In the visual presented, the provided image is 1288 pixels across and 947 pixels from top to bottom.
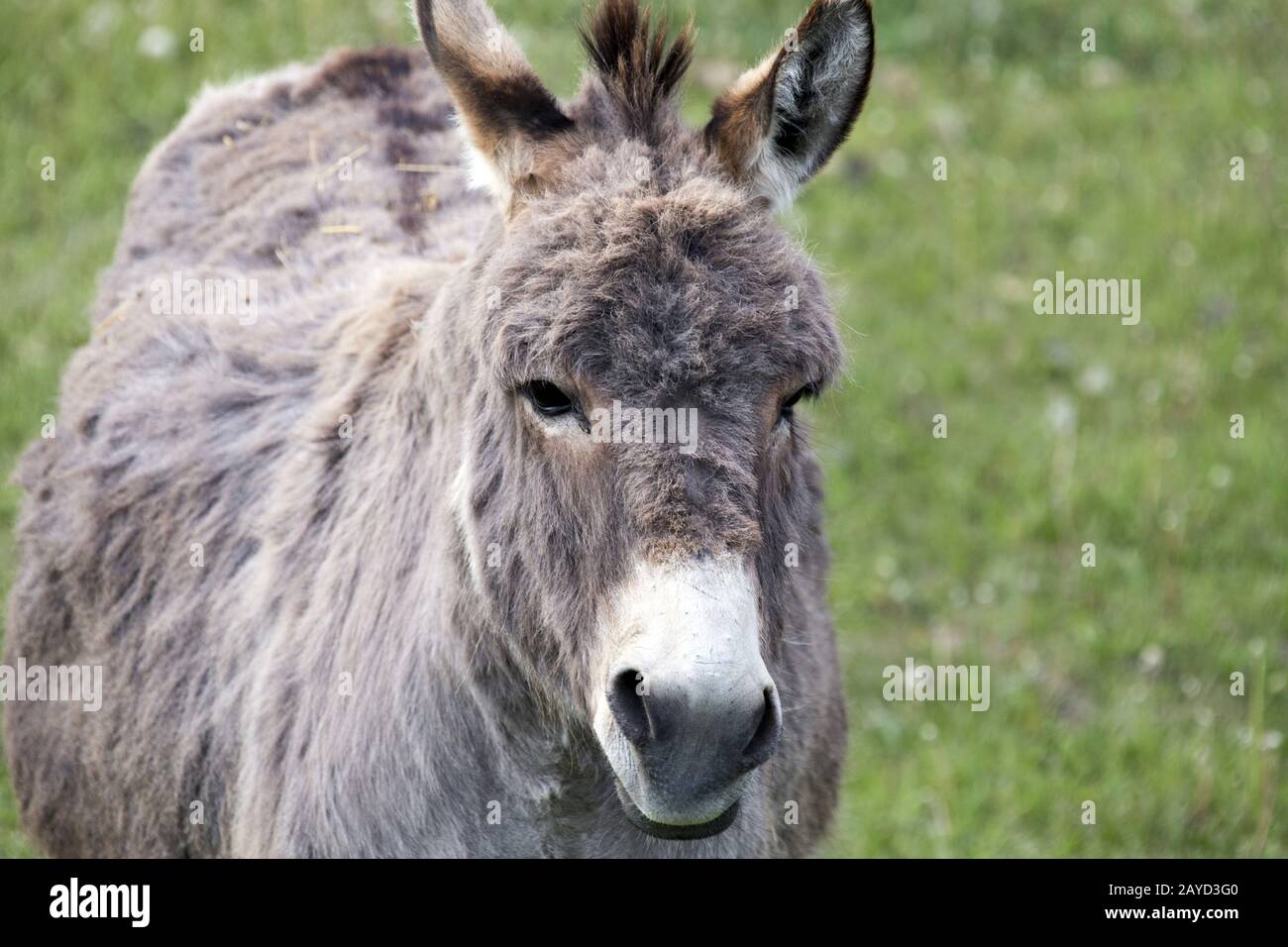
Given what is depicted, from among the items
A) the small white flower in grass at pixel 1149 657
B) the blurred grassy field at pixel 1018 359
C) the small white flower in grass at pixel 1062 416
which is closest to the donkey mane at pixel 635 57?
the blurred grassy field at pixel 1018 359

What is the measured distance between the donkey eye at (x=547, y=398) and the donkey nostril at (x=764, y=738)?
719 millimetres

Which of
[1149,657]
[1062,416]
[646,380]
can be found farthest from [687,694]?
[1062,416]

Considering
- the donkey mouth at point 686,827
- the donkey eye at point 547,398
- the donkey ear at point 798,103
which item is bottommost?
the donkey mouth at point 686,827

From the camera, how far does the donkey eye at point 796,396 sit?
316 centimetres

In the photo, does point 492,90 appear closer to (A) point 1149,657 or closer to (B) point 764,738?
(B) point 764,738

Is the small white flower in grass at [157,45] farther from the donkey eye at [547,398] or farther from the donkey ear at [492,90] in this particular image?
the donkey eye at [547,398]

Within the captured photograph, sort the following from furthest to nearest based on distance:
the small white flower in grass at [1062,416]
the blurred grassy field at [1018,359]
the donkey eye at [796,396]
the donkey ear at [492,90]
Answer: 1. the small white flower in grass at [1062,416]
2. the blurred grassy field at [1018,359]
3. the donkey ear at [492,90]
4. the donkey eye at [796,396]

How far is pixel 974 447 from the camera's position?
7.77 metres

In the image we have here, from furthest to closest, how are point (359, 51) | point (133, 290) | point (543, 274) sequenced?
1. point (359, 51)
2. point (133, 290)
3. point (543, 274)

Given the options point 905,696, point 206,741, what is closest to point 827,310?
point 206,741

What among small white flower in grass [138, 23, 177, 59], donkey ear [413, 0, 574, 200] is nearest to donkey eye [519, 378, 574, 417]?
donkey ear [413, 0, 574, 200]

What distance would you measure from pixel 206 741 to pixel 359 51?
8.85 feet
